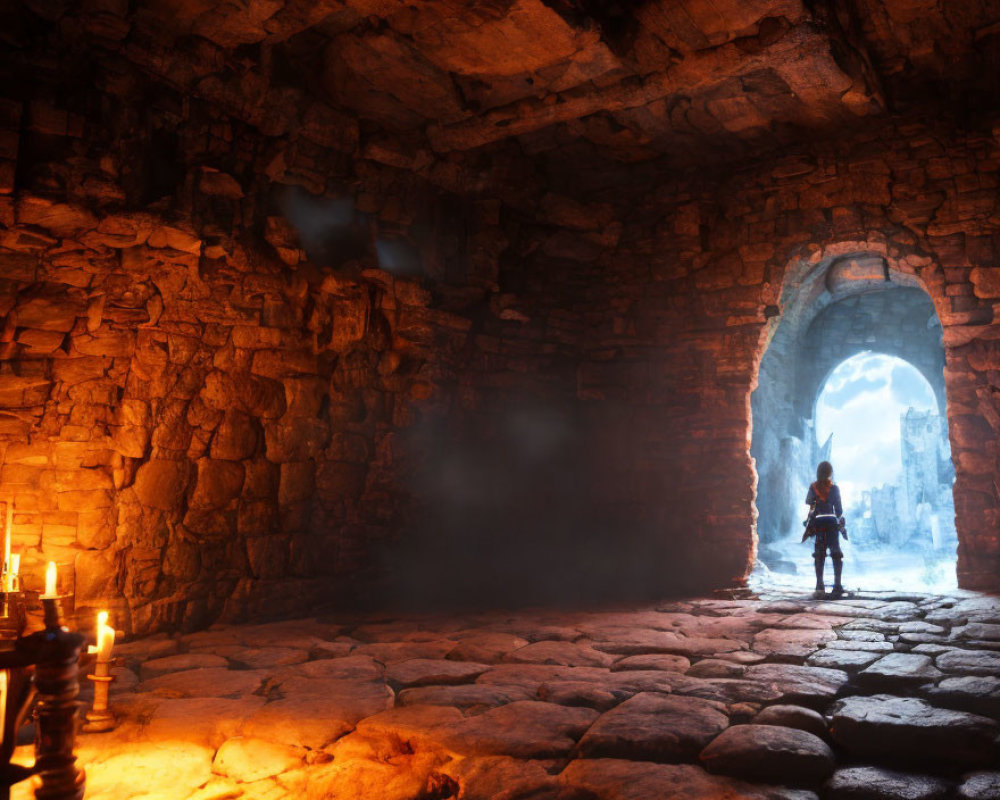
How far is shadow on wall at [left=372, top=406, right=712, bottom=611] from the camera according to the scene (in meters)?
7.07

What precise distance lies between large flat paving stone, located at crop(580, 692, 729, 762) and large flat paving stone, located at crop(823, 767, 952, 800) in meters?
0.51

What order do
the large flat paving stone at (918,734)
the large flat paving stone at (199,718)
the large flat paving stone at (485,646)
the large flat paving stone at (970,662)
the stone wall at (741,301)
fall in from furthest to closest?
the stone wall at (741,301) → the large flat paving stone at (485,646) → the large flat paving stone at (970,662) → the large flat paving stone at (199,718) → the large flat paving stone at (918,734)

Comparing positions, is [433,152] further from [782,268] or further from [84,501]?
[84,501]

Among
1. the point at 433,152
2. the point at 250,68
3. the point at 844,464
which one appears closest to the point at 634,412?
the point at 433,152

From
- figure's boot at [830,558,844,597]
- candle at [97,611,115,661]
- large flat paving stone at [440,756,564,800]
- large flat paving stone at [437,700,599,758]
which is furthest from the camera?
figure's boot at [830,558,844,597]

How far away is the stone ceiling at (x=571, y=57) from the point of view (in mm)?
5348

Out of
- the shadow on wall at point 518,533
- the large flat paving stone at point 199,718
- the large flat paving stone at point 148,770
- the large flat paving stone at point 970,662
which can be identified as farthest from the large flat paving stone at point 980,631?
the large flat paving stone at point 148,770

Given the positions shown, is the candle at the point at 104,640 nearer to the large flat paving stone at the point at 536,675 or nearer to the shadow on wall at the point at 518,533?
the large flat paving stone at the point at 536,675

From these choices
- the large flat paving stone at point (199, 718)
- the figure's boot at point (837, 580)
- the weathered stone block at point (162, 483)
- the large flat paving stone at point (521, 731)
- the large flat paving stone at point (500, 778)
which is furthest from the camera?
the figure's boot at point (837, 580)

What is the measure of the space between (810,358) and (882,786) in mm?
11498

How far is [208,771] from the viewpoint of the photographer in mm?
2865

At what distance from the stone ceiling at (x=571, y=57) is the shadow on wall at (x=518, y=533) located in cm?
307

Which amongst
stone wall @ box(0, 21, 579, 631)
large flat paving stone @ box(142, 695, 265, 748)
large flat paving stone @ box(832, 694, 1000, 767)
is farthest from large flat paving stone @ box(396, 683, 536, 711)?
stone wall @ box(0, 21, 579, 631)

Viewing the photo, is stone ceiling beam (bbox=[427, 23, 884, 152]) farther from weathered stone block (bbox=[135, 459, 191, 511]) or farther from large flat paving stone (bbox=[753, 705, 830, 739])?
large flat paving stone (bbox=[753, 705, 830, 739])
